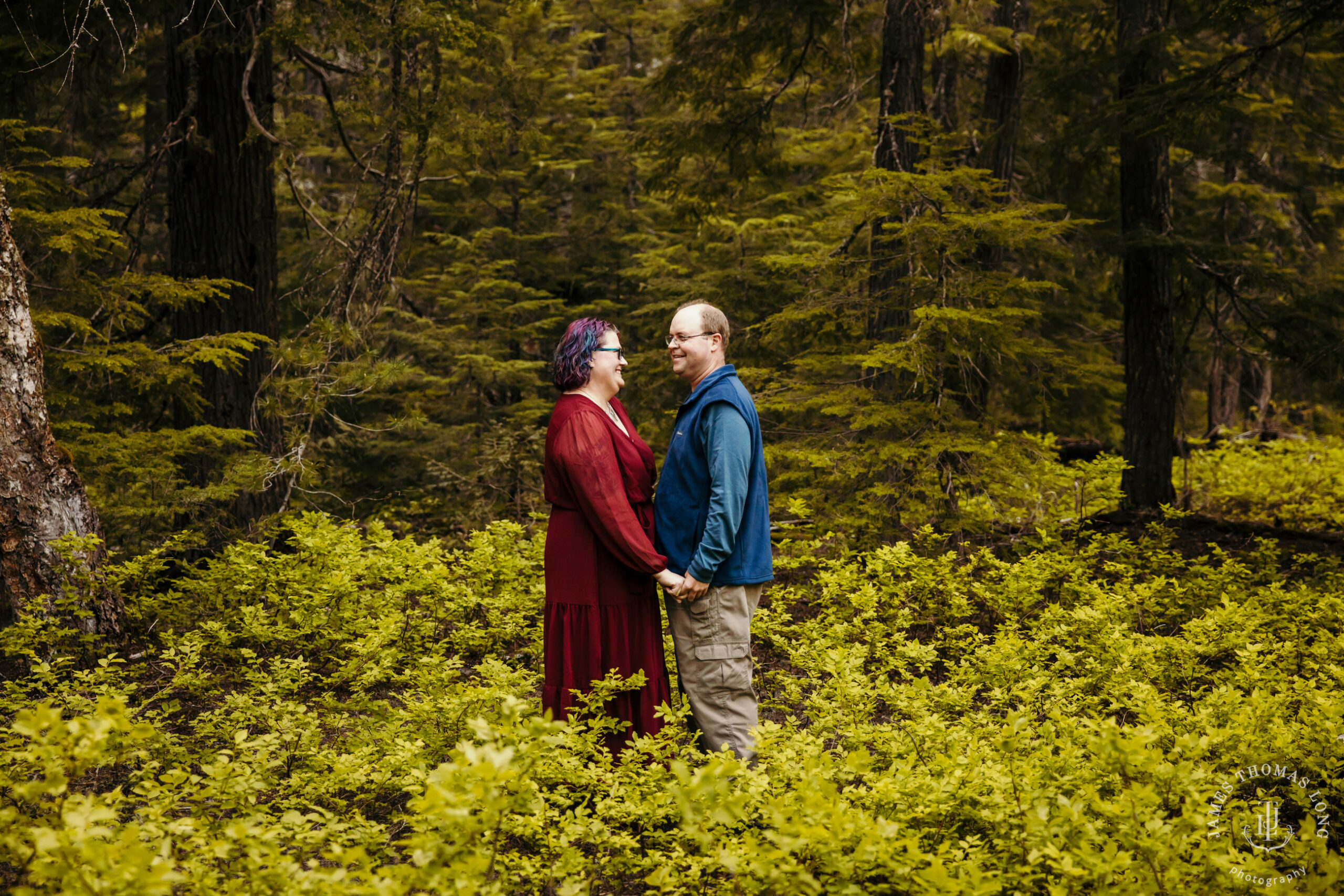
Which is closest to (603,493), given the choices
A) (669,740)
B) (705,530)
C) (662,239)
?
(705,530)

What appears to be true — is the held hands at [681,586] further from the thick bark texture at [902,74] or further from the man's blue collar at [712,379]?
the thick bark texture at [902,74]

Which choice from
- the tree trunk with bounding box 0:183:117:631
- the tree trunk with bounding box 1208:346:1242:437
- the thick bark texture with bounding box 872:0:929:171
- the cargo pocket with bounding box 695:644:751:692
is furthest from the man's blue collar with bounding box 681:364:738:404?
the tree trunk with bounding box 1208:346:1242:437

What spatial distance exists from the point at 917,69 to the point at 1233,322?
11746mm

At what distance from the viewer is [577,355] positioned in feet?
12.4

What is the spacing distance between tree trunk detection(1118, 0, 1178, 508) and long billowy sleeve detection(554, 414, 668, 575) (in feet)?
26.6

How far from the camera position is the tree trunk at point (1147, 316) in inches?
382

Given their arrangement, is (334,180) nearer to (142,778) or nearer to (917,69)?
(917,69)

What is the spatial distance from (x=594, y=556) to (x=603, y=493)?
0.32 m

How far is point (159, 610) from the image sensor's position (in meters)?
5.73

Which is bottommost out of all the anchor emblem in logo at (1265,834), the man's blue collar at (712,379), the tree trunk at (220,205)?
the anchor emblem in logo at (1265,834)

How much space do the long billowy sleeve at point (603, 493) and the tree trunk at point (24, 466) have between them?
11.1 feet

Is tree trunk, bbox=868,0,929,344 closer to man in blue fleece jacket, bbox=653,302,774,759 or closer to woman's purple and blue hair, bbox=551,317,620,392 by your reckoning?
man in blue fleece jacket, bbox=653,302,774,759

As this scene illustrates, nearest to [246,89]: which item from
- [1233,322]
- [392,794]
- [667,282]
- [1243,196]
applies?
[667,282]

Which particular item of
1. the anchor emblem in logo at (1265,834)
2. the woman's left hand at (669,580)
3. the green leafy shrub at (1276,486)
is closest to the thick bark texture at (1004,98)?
the green leafy shrub at (1276,486)
